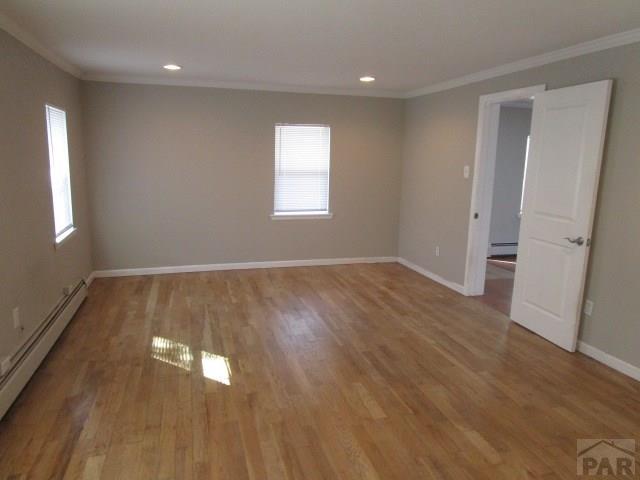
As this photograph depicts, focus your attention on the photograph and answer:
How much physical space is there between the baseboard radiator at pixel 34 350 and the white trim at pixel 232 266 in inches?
46.8

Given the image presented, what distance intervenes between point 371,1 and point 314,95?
337cm

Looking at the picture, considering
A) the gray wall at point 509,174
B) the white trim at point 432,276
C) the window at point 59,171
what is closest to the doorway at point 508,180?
the gray wall at point 509,174

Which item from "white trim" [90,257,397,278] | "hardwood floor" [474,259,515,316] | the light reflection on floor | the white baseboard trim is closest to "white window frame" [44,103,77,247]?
the white baseboard trim

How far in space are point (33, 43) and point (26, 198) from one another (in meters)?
1.22

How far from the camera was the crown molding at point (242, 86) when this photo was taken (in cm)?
502

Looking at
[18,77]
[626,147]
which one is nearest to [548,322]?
[626,147]

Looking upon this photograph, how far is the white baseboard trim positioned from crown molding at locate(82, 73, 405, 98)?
2.22 metres

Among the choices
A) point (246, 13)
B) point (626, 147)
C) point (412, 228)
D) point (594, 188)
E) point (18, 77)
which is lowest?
point (412, 228)

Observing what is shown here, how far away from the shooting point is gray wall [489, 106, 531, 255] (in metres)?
6.65

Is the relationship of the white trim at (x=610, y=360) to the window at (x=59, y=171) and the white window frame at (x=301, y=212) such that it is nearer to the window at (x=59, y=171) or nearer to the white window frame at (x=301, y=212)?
the white window frame at (x=301, y=212)

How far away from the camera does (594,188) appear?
3.26 metres

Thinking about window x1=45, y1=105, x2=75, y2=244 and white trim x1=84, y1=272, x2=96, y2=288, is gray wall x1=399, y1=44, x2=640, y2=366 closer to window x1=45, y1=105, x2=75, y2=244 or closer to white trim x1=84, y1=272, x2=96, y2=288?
window x1=45, y1=105, x2=75, y2=244

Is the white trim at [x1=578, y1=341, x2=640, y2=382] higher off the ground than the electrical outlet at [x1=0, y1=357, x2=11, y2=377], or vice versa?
the electrical outlet at [x1=0, y1=357, x2=11, y2=377]

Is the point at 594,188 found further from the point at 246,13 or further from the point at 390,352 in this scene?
the point at 246,13
